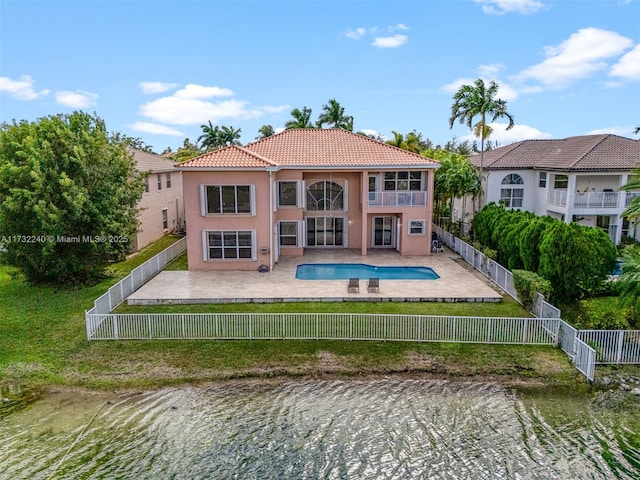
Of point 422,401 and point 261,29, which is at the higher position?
point 261,29

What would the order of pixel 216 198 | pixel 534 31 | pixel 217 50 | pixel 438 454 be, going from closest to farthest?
pixel 438 454
pixel 216 198
pixel 534 31
pixel 217 50

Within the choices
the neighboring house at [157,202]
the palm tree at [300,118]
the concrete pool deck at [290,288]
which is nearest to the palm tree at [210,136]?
the palm tree at [300,118]

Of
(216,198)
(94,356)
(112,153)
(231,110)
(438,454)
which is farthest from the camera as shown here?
(231,110)

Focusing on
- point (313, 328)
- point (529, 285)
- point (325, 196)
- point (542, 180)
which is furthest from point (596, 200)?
point (313, 328)

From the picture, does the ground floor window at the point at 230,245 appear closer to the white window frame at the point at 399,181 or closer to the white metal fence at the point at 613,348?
the white window frame at the point at 399,181

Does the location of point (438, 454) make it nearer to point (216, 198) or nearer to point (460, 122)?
point (216, 198)

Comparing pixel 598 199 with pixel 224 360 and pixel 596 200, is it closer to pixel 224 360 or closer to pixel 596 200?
pixel 596 200

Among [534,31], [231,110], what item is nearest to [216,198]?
[534,31]
